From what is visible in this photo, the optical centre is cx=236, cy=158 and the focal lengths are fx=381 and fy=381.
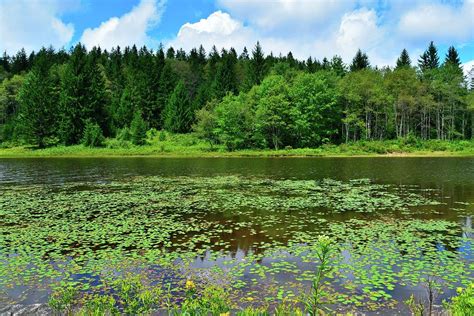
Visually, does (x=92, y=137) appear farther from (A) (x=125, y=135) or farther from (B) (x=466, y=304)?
(B) (x=466, y=304)

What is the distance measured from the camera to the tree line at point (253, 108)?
75750 millimetres

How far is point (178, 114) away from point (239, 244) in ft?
245

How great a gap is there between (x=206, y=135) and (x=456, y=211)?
61772 millimetres

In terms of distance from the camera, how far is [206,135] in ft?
255

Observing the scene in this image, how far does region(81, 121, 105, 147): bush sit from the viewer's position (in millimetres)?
74812

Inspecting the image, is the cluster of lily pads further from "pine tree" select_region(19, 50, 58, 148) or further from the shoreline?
"pine tree" select_region(19, 50, 58, 148)

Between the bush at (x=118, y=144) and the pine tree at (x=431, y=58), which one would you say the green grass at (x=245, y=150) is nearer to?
the bush at (x=118, y=144)

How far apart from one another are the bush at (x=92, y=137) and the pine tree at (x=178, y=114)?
16.1m

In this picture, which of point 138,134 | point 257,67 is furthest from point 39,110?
point 257,67

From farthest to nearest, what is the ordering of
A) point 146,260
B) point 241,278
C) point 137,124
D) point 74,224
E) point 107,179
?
point 137,124 → point 107,179 → point 74,224 → point 146,260 → point 241,278

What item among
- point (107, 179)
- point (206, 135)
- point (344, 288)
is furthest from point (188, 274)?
point (206, 135)

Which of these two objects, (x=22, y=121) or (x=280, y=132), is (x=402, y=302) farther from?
(x=22, y=121)

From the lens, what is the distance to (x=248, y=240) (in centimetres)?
1394

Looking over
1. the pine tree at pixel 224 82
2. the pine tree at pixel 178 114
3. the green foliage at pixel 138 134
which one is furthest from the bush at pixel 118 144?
the pine tree at pixel 224 82
